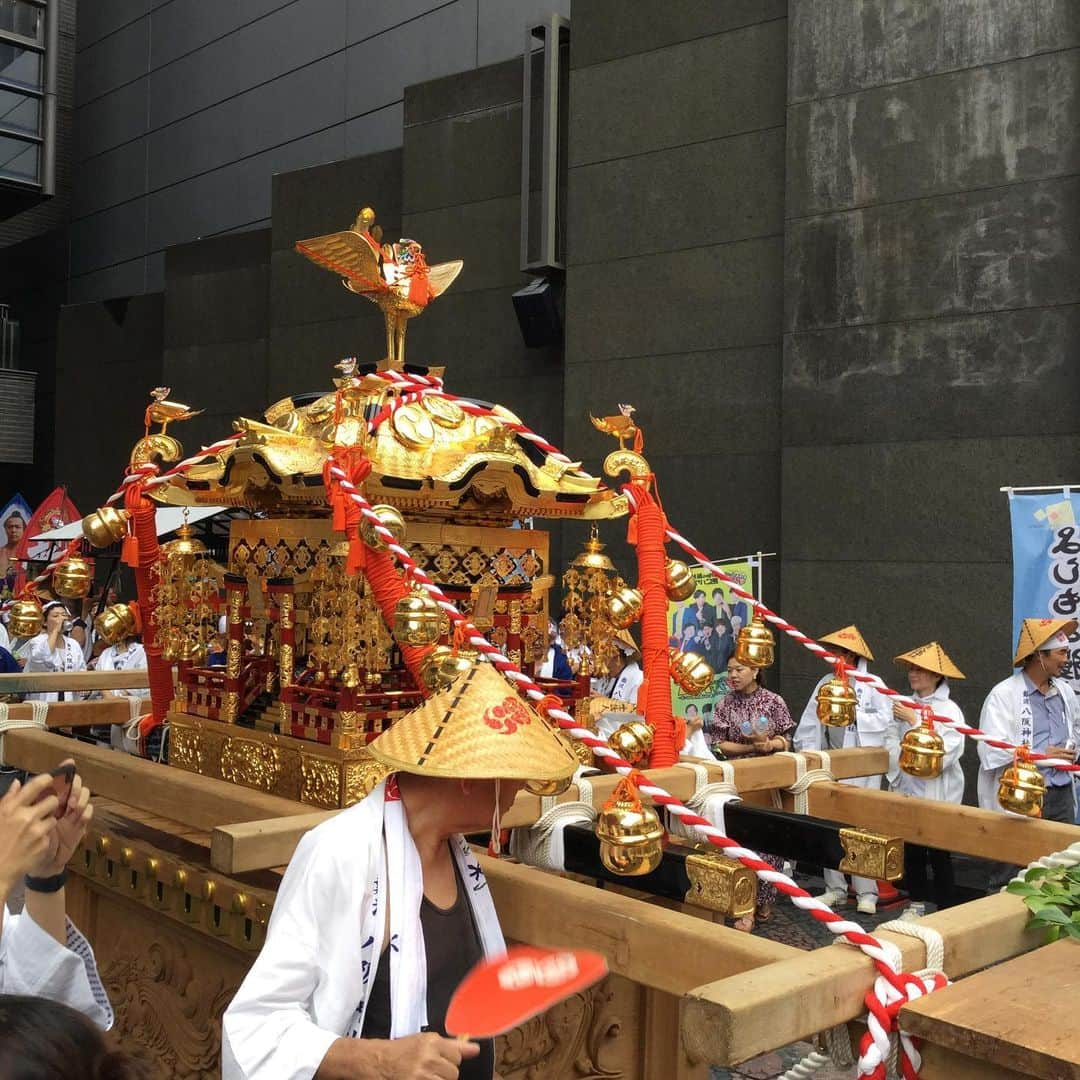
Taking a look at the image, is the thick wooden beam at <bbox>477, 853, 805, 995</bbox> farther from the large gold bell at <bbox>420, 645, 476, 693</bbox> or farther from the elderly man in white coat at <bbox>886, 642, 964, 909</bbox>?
the elderly man in white coat at <bbox>886, 642, 964, 909</bbox>

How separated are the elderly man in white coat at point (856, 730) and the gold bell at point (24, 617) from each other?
3.59 m

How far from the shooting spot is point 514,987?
5.53ft

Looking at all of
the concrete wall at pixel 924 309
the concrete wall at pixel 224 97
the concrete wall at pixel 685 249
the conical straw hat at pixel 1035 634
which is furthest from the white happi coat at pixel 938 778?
the concrete wall at pixel 224 97

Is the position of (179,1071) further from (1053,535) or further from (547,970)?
(1053,535)

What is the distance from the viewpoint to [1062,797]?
17.1 ft

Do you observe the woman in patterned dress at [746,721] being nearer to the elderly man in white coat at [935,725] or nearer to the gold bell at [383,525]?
the elderly man in white coat at [935,725]

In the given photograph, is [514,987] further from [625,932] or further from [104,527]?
[104,527]

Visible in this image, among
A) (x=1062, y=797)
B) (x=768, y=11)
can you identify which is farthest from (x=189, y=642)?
(x=768, y=11)

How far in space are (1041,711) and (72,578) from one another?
4370mm

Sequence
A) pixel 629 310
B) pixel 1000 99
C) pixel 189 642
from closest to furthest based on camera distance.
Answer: pixel 189 642, pixel 1000 99, pixel 629 310

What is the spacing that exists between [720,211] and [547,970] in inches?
295

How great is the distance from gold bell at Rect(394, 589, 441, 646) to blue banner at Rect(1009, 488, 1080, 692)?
4350mm

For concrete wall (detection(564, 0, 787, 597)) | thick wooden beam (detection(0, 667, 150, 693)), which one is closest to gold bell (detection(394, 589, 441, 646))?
thick wooden beam (detection(0, 667, 150, 693))

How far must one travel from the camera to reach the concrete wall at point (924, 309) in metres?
6.86
